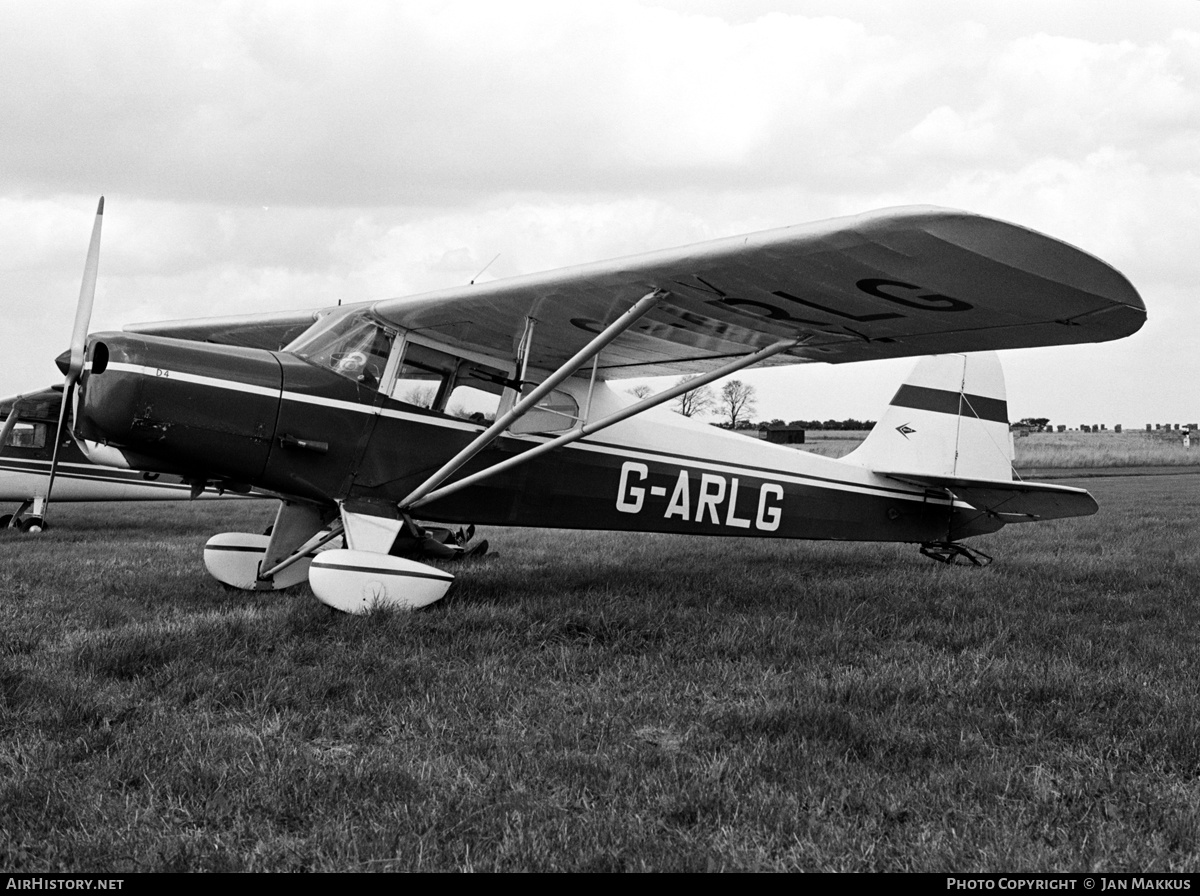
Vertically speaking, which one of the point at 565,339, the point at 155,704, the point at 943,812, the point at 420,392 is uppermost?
the point at 565,339

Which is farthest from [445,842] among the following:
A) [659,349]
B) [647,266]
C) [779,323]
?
[659,349]

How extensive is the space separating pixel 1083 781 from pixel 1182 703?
106 cm

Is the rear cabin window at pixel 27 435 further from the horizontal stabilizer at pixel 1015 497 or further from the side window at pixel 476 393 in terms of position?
the horizontal stabilizer at pixel 1015 497

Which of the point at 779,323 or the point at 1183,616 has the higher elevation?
the point at 779,323

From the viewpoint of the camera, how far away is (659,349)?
687 centimetres

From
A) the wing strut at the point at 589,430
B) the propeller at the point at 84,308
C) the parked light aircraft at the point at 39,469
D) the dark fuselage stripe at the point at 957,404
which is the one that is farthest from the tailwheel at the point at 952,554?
the parked light aircraft at the point at 39,469

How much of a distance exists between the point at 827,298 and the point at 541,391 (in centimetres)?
182

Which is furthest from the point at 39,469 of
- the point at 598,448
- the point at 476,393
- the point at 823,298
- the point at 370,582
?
the point at 823,298

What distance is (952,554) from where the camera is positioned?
8.20 meters

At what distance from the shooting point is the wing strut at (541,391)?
17.8ft

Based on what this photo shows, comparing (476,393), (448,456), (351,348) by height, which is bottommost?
(448,456)

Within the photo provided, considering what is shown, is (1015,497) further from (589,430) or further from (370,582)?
(370,582)

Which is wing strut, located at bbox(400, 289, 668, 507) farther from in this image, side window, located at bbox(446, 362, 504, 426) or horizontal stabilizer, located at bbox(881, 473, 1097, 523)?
horizontal stabilizer, located at bbox(881, 473, 1097, 523)
